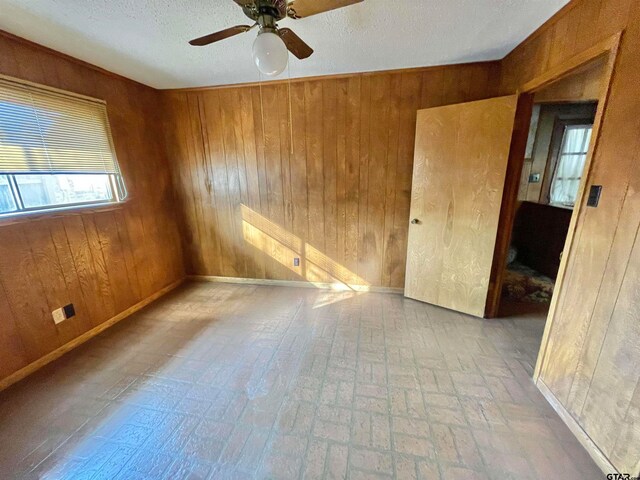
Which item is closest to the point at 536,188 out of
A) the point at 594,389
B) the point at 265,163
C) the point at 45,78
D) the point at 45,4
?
the point at 594,389

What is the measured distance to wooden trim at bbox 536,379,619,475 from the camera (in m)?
1.16

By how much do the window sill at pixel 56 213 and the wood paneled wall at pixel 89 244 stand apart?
1 cm

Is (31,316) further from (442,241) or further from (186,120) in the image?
(442,241)

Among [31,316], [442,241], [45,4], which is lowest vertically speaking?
[31,316]

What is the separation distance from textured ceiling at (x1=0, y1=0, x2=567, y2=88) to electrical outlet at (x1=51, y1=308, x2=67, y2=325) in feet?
6.48

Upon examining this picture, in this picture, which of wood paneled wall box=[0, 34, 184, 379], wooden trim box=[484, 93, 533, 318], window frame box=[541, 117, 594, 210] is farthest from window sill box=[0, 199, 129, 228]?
window frame box=[541, 117, 594, 210]

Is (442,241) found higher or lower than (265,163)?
lower

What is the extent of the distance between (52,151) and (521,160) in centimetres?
371

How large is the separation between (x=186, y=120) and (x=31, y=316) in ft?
7.54

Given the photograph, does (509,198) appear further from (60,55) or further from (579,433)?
(60,55)

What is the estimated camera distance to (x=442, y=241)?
8.11 feet

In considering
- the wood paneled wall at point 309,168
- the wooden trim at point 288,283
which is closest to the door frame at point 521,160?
the wood paneled wall at point 309,168

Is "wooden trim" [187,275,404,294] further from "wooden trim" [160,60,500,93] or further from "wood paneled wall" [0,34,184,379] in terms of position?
"wooden trim" [160,60,500,93]

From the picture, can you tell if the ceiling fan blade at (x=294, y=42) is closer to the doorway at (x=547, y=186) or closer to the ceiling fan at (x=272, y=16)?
the ceiling fan at (x=272, y=16)
